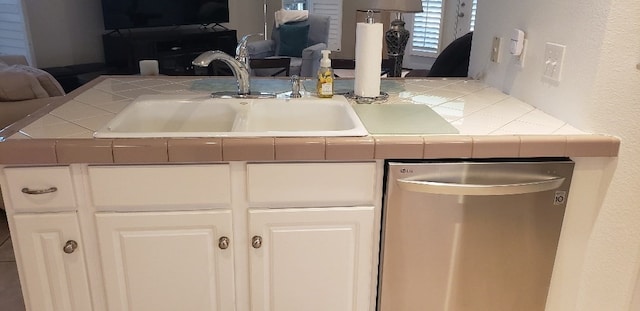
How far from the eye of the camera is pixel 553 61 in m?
1.49

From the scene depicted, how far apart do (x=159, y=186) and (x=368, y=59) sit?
Result: 807mm

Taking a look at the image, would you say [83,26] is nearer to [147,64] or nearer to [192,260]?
[147,64]

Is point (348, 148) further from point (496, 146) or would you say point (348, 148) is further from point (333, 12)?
point (333, 12)

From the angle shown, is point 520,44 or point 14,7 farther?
point 14,7

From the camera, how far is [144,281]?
137cm

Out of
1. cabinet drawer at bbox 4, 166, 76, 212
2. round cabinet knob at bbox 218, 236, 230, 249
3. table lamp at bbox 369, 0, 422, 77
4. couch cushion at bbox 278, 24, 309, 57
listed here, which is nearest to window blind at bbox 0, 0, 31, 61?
couch cushion at bbox 278, 24, 309, 57

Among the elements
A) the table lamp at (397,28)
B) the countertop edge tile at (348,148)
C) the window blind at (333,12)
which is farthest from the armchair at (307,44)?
the countertop edge tile at (348,148)

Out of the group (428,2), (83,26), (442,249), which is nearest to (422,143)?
(442,249)

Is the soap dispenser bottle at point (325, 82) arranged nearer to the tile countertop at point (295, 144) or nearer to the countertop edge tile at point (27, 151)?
the tile countertop at point (295, 144)

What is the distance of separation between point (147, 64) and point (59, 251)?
111 centimetres

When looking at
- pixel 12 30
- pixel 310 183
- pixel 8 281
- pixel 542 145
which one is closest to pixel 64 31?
pixel 12 30

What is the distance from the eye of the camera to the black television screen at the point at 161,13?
4895 millimetres

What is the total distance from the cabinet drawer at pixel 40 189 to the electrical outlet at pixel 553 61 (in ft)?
4.54

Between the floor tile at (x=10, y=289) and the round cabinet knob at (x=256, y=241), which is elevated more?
the round cabinet knob at (x=256, y=241)
